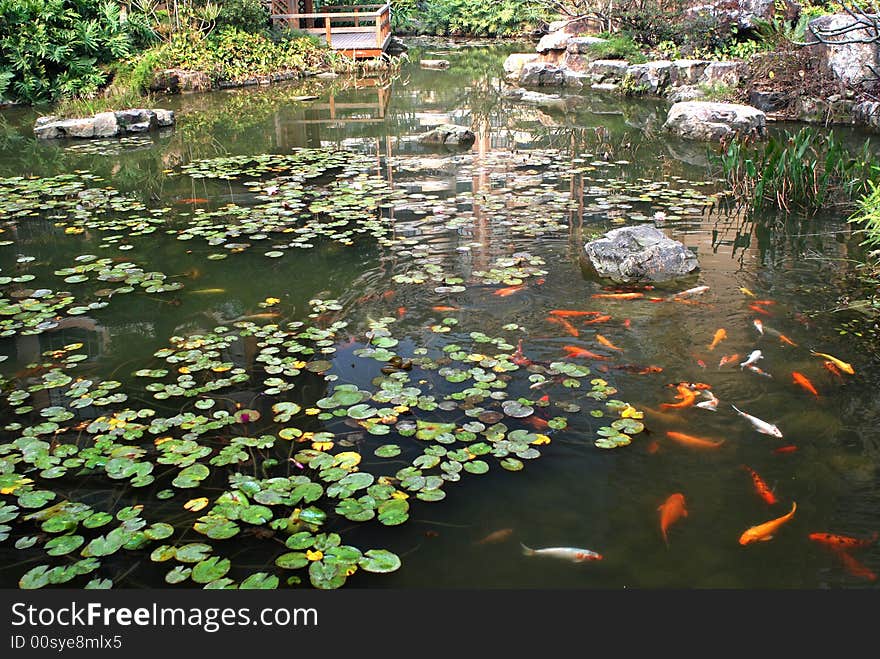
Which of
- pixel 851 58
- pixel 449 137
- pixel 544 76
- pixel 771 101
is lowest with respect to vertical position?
pixel 449 137

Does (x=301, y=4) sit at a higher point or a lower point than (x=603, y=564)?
higher

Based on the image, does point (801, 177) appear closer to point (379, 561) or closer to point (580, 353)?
point (580, 353)

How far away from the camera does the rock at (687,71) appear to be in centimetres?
1398

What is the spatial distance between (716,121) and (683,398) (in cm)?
790

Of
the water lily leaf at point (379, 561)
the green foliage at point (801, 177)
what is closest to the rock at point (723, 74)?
the green foliage at point (801, 177)

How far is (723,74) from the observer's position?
41.6 feet

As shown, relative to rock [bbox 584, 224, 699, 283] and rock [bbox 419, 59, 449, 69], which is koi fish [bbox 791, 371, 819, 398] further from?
rock [bbox 419, 59, 449, 69]

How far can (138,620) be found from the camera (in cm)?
236

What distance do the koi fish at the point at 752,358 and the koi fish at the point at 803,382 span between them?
7.6 inches

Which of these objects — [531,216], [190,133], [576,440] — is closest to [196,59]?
[190,133]

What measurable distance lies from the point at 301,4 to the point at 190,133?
14.1 meters

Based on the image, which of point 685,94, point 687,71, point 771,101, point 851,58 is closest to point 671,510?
point 851,58

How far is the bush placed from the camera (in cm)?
1786

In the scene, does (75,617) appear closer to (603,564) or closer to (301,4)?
(603,564)
